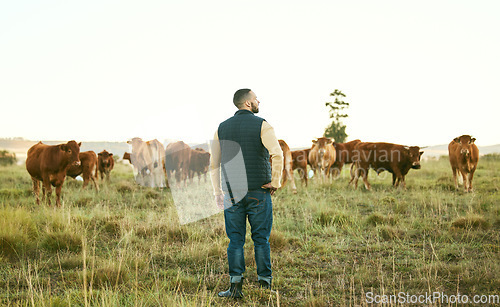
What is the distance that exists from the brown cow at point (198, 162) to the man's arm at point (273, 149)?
53.7 feet

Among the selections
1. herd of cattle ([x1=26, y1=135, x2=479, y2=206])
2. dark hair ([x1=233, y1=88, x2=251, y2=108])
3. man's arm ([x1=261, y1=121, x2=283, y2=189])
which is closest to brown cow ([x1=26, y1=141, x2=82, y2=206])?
herd of cattle ([x1=26, y1=135, x2=479, y2=206])

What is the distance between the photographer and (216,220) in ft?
29.1

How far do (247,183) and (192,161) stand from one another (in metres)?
17.2

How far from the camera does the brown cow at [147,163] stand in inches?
704

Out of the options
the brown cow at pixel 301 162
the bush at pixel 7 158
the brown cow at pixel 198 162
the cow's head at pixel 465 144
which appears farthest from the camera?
the bush at pixel 7 158

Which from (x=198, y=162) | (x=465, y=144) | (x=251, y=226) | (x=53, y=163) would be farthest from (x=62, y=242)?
(x=198, y=162)

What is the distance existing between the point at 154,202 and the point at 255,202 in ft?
26.0

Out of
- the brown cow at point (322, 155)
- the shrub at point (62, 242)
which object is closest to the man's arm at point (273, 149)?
the shrub at point (62, 242)

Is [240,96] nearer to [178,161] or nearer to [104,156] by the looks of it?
[104,156]

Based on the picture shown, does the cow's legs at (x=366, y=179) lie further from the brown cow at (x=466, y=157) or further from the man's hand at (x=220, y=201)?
the man's hand at (x=220, y=201)

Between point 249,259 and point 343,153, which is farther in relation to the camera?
point 343,153

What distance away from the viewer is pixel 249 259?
5793 millimetres

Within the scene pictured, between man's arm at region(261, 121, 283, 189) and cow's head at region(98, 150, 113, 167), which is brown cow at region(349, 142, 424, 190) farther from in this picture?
cow's head at region(98, 150, 113, 167)

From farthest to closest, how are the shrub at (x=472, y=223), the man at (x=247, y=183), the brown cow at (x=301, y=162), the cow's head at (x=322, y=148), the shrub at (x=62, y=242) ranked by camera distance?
the cow's head at (x=322, y=148)
the brown cow at (x=301, y=162)
the shrub at (x=472, y=223)
the shrub at (x=62, y=242)
the man at (x=247, y=183)
